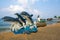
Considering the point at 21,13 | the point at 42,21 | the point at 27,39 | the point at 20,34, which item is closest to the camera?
the point at 27,39

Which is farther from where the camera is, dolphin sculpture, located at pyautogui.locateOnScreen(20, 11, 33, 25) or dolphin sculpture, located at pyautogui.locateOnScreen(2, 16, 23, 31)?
dolphin sculpture, located at pyautogui.locateOnScreen(20, 11, 33, 25)

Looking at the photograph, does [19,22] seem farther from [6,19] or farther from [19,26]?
[6,19]

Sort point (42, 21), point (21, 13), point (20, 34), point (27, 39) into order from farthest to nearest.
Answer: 1. point (42, 21)
2. point (21, 13)
3. point (20, 34)
4. point (27, 39)

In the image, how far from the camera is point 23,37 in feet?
20.3

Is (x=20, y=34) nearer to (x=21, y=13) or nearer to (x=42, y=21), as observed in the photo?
(x=21, y=13)

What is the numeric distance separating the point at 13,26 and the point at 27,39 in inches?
41.4

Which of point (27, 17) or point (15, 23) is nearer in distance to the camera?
point (15, 23)

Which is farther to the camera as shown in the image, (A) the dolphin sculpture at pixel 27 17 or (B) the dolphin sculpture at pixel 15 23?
(A) the dolphin sculpture at pixel 27 17

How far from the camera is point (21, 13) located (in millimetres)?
6957

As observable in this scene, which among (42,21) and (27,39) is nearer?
(27,39)

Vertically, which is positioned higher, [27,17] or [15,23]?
[27,17]

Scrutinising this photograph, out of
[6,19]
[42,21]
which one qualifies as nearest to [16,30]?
[6,19]

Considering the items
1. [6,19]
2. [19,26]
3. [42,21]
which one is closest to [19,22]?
[19,26]

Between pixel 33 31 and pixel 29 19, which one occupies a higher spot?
pixel 29 19
